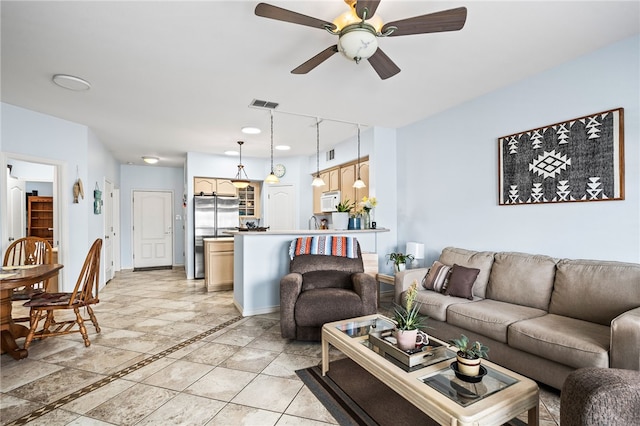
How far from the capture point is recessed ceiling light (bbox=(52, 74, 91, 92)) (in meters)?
3.01

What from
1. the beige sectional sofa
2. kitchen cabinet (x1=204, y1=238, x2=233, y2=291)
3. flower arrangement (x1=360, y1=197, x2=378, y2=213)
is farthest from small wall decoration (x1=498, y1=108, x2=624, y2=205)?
kitchen cabinet (x1=204, y1=238, x2=233, y2=291)

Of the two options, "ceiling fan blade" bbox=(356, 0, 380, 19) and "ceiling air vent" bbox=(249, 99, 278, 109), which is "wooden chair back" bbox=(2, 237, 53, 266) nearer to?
"ceiling air vent" bbox=(249, 99, 278, 109)

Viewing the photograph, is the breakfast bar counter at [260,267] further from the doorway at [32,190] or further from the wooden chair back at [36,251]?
the doorway at [32,190]

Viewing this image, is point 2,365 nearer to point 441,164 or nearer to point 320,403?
point 320,403

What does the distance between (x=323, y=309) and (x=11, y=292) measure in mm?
2642

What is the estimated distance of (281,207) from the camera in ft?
23.0

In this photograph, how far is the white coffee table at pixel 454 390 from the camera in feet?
4.48

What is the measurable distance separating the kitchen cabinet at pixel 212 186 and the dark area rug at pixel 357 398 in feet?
16.3

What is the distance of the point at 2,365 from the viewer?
8.60 feet

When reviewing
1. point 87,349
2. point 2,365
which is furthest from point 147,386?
point 2,365

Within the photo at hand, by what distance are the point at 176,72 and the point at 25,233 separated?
5.95 meters

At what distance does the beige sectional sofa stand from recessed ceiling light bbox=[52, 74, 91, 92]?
4017mm

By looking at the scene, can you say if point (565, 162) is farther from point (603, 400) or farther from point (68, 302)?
point (68, 302)

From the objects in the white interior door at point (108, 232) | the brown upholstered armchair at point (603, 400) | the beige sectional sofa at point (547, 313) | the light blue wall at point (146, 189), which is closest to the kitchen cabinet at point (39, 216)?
the white interior door at point (108, 232)
